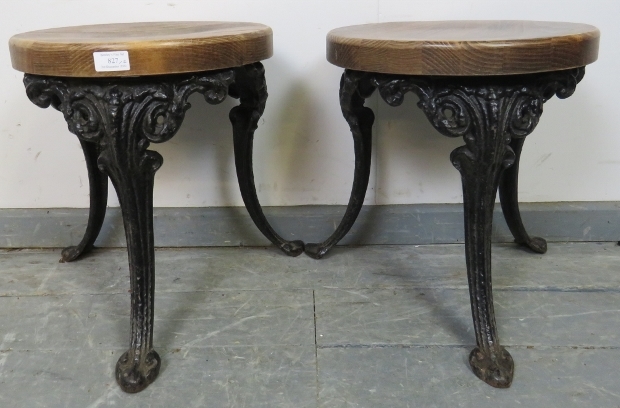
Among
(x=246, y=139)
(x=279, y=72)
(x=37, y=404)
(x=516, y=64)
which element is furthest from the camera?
(x=279, y=72)

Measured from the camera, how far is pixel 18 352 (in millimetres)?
1117

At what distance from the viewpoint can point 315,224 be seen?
155 cm

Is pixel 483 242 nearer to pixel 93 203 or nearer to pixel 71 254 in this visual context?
pixel 93 203

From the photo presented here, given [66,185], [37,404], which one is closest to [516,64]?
[37,404]

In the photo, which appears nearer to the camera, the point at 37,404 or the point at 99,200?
the point at 37,404

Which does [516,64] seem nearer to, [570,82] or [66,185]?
[570,82]

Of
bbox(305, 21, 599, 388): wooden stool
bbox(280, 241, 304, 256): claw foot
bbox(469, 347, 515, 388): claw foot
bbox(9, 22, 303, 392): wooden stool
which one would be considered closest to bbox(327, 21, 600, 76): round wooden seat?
bbox(305, 21, 599, 388): wooden stool

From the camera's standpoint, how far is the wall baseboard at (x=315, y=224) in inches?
60.6

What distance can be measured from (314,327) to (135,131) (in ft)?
1.70

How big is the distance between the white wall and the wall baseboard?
A: 0.03 m

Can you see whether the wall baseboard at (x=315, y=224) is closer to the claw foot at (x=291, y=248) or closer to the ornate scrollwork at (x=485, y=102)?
the claw foot at (x=291, y=248)

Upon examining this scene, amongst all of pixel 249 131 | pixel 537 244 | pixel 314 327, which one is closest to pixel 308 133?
pixel 249 131

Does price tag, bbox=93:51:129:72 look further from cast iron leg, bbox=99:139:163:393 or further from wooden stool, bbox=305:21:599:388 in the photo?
wooden stool, bbox=305:21:599:388

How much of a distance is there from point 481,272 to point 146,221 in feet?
→ 1.88
